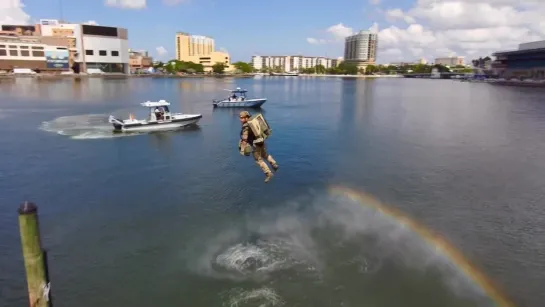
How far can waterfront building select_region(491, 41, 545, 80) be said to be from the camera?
166875 mm

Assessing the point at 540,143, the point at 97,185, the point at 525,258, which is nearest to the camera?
the point at 525,258

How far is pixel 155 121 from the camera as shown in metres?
45.3

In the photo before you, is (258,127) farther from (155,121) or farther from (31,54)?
(31,54)

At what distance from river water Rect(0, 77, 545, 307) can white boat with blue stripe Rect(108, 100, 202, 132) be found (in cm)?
375

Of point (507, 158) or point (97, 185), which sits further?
point (507, 158)

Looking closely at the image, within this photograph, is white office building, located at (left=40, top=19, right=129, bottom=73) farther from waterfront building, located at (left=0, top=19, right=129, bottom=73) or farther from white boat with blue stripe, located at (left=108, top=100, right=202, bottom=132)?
white boat with blue stripe, located at (left=108, top=100, right=202, bottom=132)

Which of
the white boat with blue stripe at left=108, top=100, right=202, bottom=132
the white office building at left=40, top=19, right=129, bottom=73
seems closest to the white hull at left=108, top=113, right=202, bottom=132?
the white boat with blue stripe at left=108, top=100, right=202, bottom=132

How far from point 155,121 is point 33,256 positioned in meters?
37.9

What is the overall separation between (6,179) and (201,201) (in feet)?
53.3

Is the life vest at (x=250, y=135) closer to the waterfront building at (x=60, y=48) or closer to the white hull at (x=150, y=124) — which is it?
the white hull at (x=150, y=124)

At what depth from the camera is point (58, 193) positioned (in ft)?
80.8

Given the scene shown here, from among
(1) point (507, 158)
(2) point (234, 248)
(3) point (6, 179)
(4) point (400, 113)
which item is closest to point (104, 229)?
(2) point (234, 248)

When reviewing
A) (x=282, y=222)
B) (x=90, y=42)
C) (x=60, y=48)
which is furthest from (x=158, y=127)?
(x=90, y=42)

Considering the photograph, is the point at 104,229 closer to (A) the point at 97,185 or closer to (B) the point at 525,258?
(A) the point at 97,185
